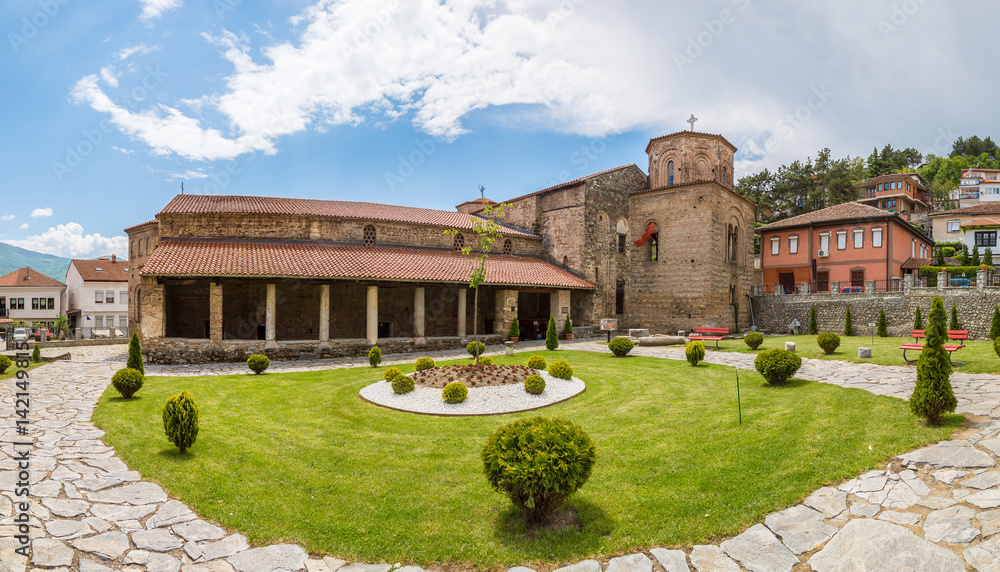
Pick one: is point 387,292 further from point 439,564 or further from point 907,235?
point 907,235

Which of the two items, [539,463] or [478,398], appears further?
[478,398]

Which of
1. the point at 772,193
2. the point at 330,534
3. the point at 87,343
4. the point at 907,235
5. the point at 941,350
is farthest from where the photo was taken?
→ the point at 772,193

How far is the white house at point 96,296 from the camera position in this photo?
45750 millimetres

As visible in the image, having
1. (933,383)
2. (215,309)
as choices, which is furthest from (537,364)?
(215,309)

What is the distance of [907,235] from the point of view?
31.8 metres

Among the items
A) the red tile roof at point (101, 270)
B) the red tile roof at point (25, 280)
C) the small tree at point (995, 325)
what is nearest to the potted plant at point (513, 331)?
the small tree at point (995, 325)

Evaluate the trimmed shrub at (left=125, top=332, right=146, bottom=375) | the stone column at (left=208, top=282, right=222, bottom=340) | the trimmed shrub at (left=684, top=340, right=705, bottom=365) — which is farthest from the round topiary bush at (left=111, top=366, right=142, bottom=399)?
the trimmed shrub at (left=684, top=340, right=705, bottom=365)

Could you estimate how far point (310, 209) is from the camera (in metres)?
24.7

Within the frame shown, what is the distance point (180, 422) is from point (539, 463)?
589 centimetres

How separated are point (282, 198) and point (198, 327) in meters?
7.94

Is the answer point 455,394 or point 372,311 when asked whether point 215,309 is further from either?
point 455,394

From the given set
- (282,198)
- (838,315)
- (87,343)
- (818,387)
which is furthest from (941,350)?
(87,343)

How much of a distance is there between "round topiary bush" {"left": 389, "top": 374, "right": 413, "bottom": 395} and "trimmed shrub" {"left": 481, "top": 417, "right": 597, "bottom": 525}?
7.26 metres

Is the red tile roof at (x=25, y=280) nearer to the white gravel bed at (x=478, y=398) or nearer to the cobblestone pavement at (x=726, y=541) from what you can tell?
the white gravel bed at (x=478, y=398)
